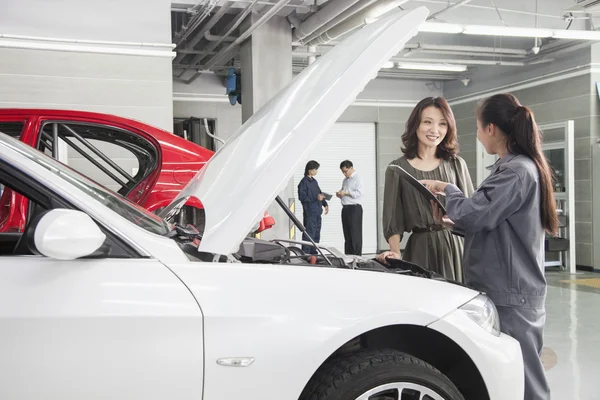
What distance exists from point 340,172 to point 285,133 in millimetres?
11090

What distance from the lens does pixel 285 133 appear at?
6.00 ft

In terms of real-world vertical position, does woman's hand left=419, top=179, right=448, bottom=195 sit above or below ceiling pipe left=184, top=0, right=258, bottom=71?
below

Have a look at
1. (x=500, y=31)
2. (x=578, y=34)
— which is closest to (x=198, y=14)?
(x=500, y=31)

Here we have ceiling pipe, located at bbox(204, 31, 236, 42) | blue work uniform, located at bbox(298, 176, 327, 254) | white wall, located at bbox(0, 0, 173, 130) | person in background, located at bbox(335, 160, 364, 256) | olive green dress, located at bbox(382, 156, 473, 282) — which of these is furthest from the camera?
person in background, located at bbox(335, 160, 364, 256)

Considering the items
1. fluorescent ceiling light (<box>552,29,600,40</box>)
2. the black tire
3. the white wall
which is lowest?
the black tire

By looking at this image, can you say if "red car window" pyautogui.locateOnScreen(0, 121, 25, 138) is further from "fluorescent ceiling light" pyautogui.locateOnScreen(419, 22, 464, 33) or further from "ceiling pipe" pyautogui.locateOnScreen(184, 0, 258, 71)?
"fluorescent ceiling light" pyautogui.locateOnScreen(419, 22, 464, 33)

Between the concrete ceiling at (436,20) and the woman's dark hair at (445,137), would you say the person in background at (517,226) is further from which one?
the concrete ceiling at (436,20)

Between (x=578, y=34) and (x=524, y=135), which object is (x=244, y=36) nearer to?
(x=578, y=34)

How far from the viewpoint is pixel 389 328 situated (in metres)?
2.00

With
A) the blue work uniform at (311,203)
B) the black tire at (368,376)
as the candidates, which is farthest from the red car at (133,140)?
the blue work uniform at (311,203)

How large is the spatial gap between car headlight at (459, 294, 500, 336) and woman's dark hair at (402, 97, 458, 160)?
0.95m

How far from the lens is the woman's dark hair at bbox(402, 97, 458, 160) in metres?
2.74

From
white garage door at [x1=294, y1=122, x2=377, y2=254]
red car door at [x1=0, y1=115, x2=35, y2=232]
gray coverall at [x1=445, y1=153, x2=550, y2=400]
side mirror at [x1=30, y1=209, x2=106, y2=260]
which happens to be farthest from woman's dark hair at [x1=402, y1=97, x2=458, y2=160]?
white garage door at [x1=294, y1=122, x2=377, y2=254]

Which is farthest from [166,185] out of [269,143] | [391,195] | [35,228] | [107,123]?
[35,228]
